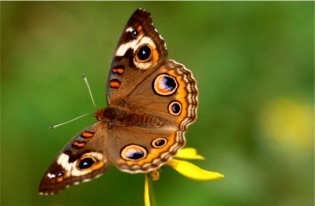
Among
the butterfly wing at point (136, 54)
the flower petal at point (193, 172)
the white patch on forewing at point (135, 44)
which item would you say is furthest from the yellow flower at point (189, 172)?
the white patch on forewing at point (135, 44)

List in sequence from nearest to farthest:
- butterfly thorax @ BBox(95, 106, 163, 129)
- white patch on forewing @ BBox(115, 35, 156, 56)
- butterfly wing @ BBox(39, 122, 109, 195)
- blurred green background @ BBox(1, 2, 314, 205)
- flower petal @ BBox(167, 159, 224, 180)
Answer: butterfly wing @ BBox(39, 122, 109, 195)
flower petal @ BBox(167, 159, 224, 180)
butterfly thorax @ BBox(95, 106, 163, 129)
white patch on forewing @ BBox(115, 35, 156, 56)
blurred green background @ BBox(1, 2, 314, 205)

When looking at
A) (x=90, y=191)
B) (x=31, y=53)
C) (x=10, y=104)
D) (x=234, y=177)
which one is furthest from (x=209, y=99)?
(x=31, y=53)

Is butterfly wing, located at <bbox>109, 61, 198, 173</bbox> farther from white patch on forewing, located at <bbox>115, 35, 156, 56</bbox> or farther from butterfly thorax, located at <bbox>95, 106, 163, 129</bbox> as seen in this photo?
white patch on forewing, located at <bbox>115, 35, 156, 56</bbox>

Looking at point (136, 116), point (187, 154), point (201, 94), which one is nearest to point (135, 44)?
point (136, 116)

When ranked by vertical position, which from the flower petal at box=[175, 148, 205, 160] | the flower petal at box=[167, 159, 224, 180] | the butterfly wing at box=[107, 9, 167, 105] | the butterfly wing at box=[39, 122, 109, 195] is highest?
the butterfly wing at box=[107, 9, 167, 105]

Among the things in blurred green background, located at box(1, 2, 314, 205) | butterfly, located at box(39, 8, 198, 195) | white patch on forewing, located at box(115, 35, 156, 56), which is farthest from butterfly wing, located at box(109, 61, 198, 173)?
blurred green background, located at box(1, 2, 314, 205)

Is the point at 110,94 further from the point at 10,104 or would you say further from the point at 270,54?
the point at 270,54

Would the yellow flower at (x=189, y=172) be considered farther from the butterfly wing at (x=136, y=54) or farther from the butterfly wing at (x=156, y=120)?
the butterfly wing at (x=136, y=54)
